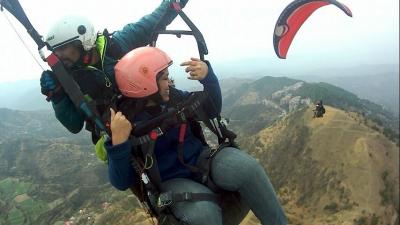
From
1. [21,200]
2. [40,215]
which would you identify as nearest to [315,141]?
[40,215]

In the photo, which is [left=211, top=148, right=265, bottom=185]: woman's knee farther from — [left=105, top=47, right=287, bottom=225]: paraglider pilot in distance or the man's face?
the man's face

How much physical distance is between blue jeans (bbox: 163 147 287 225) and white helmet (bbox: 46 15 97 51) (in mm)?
1731

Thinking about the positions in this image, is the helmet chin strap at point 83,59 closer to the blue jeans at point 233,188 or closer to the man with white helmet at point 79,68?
the man with white helmet at point 79,68

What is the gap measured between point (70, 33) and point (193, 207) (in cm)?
218

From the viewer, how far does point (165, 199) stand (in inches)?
154

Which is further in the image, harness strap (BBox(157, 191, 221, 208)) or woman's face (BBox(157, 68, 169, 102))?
woman's face (BBox(157, 68, 169, 102))

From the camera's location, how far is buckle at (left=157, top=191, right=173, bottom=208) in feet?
12.8

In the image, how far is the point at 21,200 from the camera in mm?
94188

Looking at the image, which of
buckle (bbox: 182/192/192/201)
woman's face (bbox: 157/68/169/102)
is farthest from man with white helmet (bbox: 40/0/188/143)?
buckle (bbox: 182/192/192/201)

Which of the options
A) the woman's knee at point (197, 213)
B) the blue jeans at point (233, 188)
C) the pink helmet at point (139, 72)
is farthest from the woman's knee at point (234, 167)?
the pink helmet at point (139, 72)

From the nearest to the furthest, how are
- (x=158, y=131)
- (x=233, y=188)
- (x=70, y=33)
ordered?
1. (x=158, y=131)
2. (x=233, y=188)
3. (x=70, y=33)

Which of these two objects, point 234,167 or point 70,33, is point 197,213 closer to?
point 234,167

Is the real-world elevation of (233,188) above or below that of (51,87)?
below

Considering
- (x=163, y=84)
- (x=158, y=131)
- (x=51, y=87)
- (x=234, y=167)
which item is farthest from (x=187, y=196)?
(x=51, y=87)
